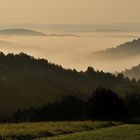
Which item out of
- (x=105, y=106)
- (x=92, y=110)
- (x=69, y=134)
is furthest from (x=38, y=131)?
(x=105, y=106)

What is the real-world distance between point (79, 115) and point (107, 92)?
74.4 ft

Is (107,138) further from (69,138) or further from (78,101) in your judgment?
(78,101)

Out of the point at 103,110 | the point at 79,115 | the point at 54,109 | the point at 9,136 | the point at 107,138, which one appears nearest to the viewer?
the point at 107,138

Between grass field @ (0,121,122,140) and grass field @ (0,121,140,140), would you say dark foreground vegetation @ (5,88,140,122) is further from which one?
grass field @ (0,121,140,140)

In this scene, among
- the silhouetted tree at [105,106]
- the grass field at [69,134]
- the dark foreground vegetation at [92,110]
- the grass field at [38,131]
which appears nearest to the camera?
the grass field at [69,134]

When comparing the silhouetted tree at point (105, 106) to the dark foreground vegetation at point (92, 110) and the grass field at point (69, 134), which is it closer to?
the dark foreground vegetation at point (92, 110)

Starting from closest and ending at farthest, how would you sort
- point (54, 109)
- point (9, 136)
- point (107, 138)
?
point (107, 138)
point (9, 136)
point (54, 109)

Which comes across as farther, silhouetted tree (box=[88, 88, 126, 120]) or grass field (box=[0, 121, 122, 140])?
silhouetted tree (box=[88, 88, 126, 120])

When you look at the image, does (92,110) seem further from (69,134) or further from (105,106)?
(69,134)

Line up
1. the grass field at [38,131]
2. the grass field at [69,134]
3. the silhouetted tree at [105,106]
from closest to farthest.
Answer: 1. the grass field at [69,134]
2. the grass field at [38,131]
3. the silhouetted tree at [105,106]

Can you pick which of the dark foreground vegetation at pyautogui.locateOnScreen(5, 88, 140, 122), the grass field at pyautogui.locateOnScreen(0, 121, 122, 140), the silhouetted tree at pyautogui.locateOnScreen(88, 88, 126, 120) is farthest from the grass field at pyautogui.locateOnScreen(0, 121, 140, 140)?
the silhouetted tree at pyautogui.locateOnScreen(88, 88, 126, 120)

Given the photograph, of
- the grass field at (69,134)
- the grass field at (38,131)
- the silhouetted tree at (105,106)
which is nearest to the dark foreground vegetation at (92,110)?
the silhouetted tree at (105,106)

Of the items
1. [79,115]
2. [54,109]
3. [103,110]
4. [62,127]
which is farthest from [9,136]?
[54,109]

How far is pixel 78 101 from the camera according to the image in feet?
506
